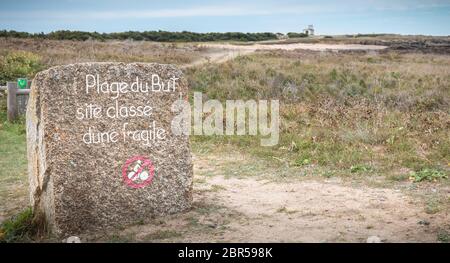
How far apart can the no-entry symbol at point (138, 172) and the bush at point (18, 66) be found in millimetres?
15571

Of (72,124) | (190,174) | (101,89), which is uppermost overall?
(101,89)

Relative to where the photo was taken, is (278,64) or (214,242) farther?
(278,64)

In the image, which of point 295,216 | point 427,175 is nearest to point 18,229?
point 295,216

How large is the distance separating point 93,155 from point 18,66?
17388mm

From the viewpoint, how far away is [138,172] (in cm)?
543

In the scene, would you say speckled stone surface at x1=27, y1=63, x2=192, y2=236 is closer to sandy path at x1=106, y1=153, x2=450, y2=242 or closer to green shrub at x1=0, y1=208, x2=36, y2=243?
green shrub at x1=0, y1=208, x2=36, y2=243

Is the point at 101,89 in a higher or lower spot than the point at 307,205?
higher

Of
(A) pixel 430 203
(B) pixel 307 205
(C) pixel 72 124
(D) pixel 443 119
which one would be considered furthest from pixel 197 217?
(D) pixel 443 119

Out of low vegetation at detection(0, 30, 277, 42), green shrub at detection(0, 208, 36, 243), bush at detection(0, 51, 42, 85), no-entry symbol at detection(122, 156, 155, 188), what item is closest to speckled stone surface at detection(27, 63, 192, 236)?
no-entry symbol at detection(122, 156, 155, 188)

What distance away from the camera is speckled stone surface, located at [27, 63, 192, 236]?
5.03 meters
